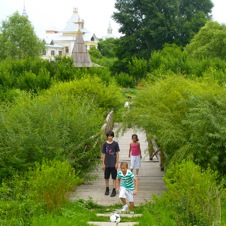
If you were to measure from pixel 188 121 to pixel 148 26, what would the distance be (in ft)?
135

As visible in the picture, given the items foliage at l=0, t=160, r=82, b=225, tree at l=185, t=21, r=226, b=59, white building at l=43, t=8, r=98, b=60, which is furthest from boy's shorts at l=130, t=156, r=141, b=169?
white building at l=43, t=8, r=98, b=60

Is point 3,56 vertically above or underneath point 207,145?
above

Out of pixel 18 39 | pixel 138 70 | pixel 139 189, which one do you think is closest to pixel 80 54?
pixel 138 70

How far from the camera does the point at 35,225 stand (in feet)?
25.9

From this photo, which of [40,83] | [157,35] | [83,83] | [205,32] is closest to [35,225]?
[83,83]

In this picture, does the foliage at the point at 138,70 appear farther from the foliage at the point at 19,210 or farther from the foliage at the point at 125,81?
the foliage at the point at 19,210

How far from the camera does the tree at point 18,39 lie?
207ft

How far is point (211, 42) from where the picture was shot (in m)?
44.6

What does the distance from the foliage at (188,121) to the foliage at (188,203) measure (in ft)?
4.12

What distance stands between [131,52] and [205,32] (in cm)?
904

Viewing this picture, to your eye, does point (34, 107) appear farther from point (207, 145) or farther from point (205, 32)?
point (205, 32)

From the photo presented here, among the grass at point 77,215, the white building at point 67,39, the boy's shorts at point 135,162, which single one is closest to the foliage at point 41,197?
the grass at point 77,215

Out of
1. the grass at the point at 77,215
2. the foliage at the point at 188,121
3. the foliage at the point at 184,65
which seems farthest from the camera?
the foliage at the point at 184,65

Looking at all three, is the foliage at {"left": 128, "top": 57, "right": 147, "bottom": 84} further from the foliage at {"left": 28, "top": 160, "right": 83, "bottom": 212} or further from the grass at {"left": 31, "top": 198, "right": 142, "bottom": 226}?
the foliage at {"left": 28, "top": 160, "right": 83, "bottom": 212}
